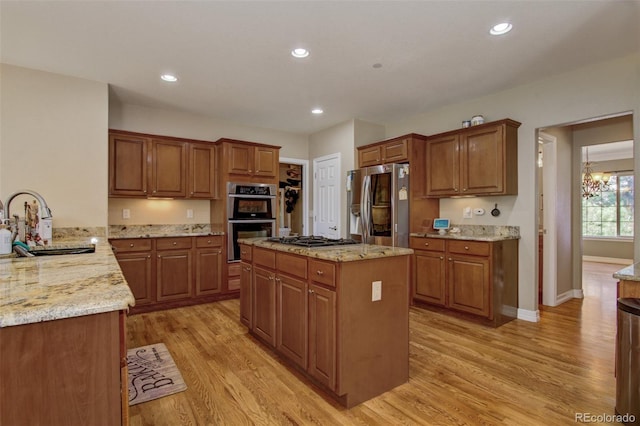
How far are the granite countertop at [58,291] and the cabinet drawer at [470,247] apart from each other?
3258 mm

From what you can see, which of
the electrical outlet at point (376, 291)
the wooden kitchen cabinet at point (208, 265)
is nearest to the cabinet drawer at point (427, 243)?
the electrical outlet at point (376, 291)

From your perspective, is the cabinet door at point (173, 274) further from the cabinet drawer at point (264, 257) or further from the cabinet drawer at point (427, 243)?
the cabinet drawer at point (427, 243)

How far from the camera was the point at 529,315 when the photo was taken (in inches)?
142

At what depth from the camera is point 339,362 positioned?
6.50 ft

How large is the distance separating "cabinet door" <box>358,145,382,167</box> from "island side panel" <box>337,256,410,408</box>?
2.56 metres

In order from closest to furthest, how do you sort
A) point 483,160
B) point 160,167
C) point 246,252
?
point 246,252, point 483,160, point 160,167

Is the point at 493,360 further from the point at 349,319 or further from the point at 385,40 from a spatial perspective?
the point at 385,40

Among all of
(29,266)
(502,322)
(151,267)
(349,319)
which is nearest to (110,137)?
(151,267)

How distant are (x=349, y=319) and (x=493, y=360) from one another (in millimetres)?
1460

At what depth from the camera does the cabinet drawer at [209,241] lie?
4.31m

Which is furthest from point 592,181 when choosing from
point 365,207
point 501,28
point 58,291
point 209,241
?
point 58,291

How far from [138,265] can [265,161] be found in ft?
7.09

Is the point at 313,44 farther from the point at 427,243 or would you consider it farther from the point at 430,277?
the point at 430,277

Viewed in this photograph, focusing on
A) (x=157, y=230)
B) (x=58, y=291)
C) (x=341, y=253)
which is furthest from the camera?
(x=157, y=230)
